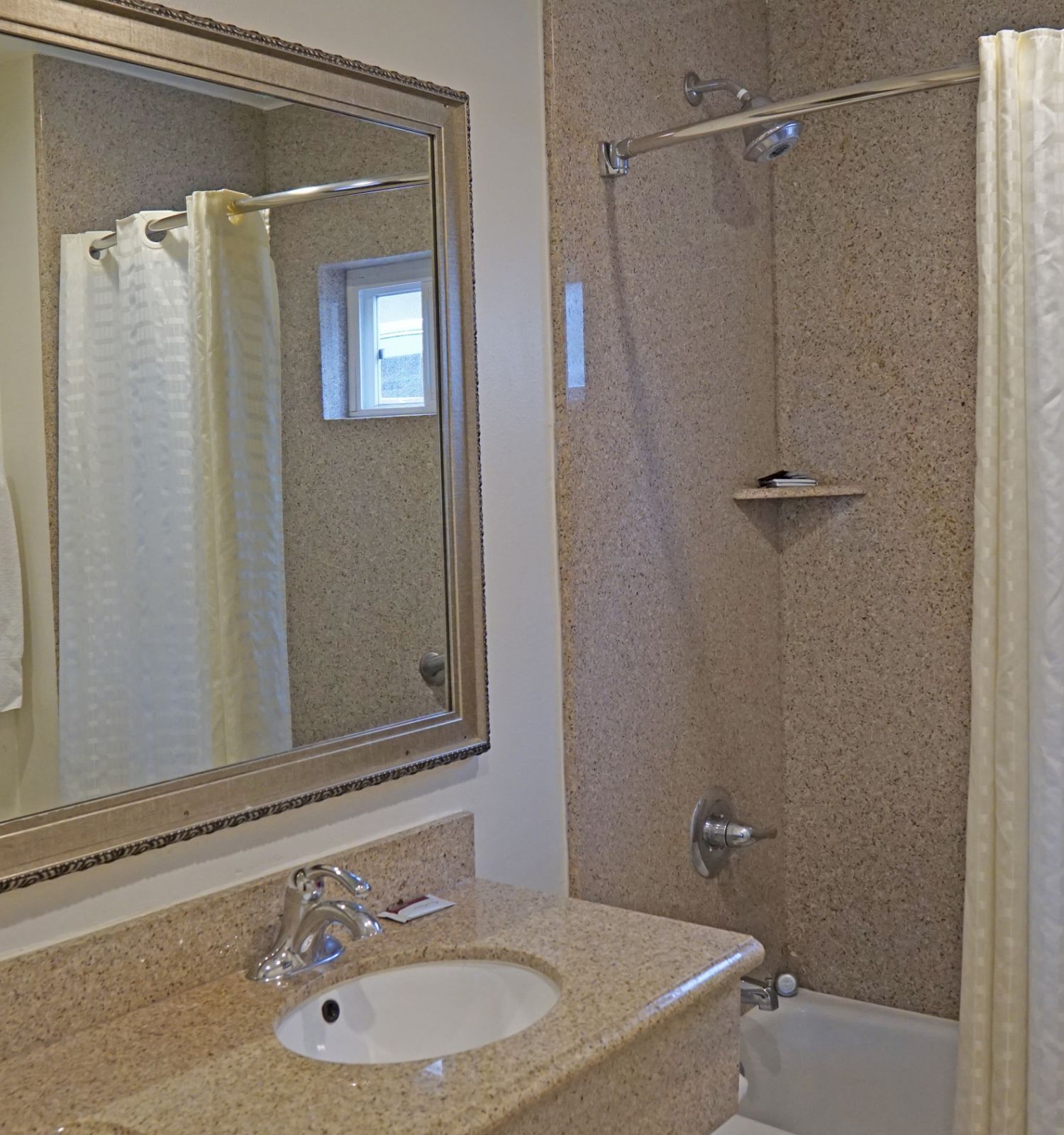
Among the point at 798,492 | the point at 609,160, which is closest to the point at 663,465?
the point at 798,492

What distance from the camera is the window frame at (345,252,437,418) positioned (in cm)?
166

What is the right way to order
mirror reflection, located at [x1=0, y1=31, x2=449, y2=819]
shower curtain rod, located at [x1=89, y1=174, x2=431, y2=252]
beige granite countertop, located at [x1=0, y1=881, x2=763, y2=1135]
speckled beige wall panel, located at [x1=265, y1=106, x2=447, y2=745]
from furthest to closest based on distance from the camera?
speckled beige wall panel, located at [x1=265, y1=106, x2=447, y2=745] → shower curtain rod, located at [x1=89, y1=174, x2=431, y2=252] → mirror reflection, located at [x1=0, y1=31, x2=449, y2=819] → beige granite countertop, located at [x1=0, y1=881, x2=763, y2=1135]

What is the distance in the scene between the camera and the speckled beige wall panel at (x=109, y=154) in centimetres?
129

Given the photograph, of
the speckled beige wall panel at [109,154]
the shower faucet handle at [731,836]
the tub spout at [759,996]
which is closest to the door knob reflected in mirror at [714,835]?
the shower faucet handle at [731,836]

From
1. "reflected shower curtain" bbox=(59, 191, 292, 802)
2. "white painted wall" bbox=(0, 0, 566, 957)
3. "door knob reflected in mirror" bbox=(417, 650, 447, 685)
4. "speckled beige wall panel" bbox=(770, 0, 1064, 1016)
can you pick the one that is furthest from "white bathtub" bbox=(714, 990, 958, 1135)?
"reflected shower curtain" bbox=(59, 191, 292, 802)

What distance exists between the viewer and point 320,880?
149 centimetres

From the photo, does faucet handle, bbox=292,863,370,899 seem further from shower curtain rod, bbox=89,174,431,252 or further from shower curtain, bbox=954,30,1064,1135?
shower curtain, bbox=954,30,1064,1135

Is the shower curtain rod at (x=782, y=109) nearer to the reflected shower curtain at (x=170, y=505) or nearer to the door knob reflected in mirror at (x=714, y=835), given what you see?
the reflected shower curtain at (x=170, y=505)

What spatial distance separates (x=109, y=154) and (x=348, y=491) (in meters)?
0.51

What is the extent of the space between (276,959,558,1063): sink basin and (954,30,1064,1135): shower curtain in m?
0.79

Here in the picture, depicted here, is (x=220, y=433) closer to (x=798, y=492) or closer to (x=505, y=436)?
(x=505, y=436)

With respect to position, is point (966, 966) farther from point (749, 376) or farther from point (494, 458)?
point (749, 376)

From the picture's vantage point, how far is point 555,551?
2018 mm

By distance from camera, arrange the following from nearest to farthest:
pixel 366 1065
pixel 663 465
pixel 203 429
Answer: pixel 366 1065, pixel 203 429, pixel 663 465
